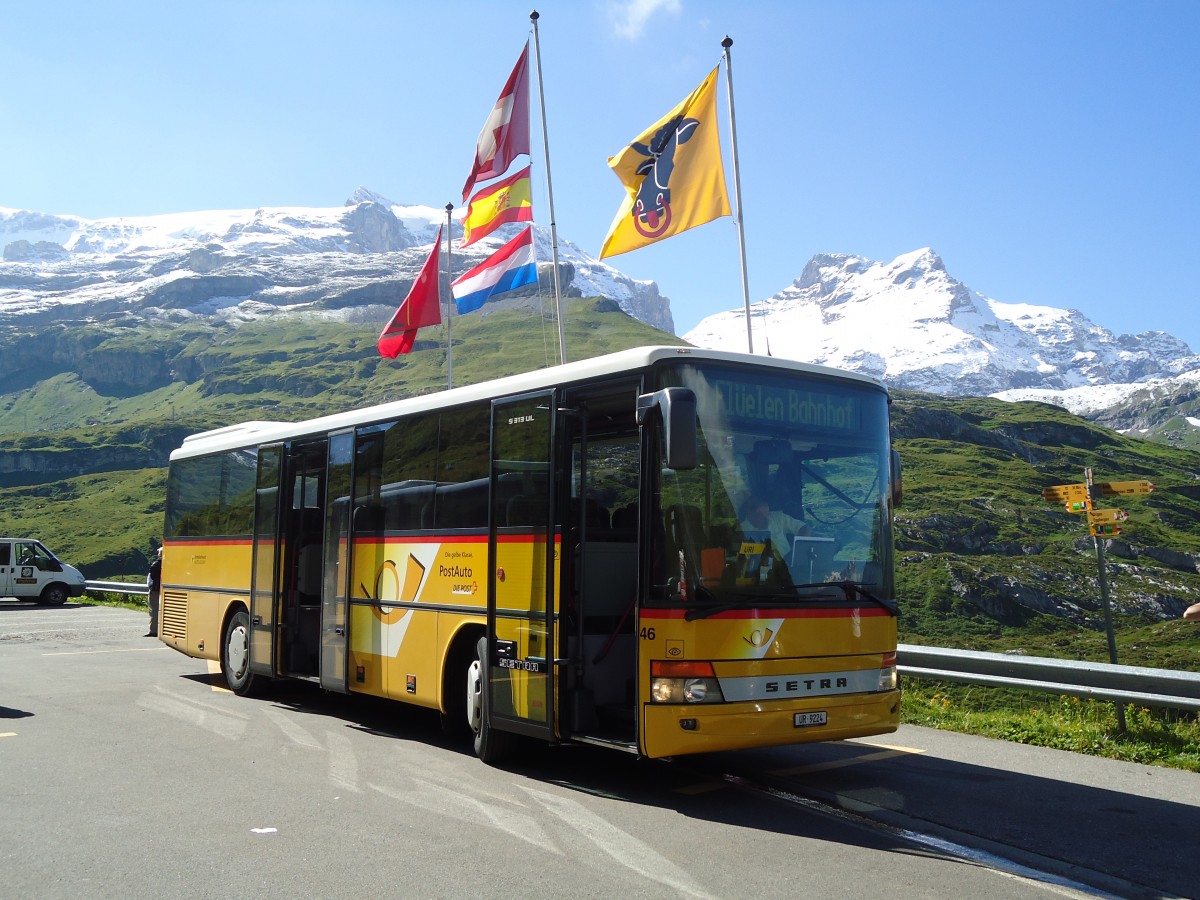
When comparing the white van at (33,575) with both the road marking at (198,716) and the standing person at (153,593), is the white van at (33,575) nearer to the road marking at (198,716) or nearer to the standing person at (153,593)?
the standing person at (153,593)

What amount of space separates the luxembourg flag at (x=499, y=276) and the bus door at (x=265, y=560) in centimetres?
564

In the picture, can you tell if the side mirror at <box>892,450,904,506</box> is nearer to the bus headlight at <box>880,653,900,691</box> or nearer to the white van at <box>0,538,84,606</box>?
the bus headlight at <box>880,653,900,691</box>

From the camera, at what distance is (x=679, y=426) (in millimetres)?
7238

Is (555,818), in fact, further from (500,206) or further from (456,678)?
(500,206)

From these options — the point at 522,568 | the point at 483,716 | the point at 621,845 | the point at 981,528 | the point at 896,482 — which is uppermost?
the point at 981,528

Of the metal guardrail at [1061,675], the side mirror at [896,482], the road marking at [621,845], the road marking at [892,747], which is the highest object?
the side mirror at [896,482]

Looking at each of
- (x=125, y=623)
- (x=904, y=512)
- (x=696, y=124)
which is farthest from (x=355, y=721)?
(x=904, y=512)

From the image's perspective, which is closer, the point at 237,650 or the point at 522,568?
the point at 522,568

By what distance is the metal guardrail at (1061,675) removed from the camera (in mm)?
8891

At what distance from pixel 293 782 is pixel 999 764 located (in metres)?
5.63

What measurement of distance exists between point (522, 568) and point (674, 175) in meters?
8.54

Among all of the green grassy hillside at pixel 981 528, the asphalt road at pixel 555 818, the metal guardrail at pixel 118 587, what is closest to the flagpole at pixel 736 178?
the asphalt road at pixel 555 818

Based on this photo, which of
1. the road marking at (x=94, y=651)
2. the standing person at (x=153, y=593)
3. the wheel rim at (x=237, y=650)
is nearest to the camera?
the wheel rim at (x=237, y=650)

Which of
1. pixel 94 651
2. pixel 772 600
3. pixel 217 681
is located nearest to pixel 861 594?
pixel 772 600
